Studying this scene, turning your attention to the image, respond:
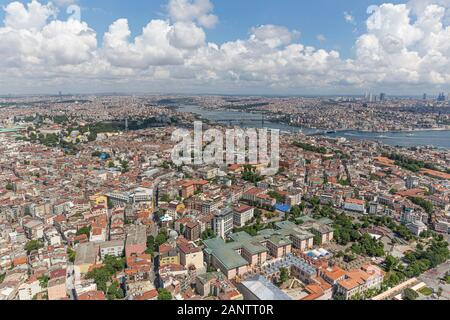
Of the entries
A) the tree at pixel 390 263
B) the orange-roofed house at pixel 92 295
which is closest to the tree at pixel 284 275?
the tree at pixel 390 263

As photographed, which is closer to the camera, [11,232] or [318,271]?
[318,271]

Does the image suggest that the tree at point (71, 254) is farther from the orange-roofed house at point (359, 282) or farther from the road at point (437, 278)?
the road at point (437, 278)

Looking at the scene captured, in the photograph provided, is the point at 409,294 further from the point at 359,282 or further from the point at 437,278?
the point at 437,278

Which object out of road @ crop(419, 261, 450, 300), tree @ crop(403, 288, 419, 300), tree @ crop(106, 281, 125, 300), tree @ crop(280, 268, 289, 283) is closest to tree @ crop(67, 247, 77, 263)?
tree @ crop(106, 281, 125, 300)

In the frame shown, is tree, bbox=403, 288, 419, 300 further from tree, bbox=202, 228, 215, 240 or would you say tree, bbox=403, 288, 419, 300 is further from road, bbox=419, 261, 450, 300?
tree, bbox=202, 228, 215, 240

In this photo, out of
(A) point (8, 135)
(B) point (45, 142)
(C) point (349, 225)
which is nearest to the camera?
(C) point (349, 225)

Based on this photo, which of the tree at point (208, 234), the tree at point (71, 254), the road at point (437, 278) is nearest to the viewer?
the road at point (437, 278)

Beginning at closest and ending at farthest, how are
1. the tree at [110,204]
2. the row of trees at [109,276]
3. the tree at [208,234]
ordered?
the row of trees at [109,276]
the tree at [208,234]
the tree at [110,204]
